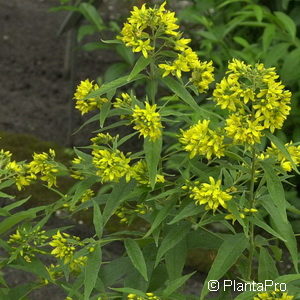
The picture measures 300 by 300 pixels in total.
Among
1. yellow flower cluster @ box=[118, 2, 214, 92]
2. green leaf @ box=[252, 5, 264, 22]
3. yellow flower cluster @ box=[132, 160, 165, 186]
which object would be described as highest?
yellow flower cluster @ box=[118, 2, 214, 92]

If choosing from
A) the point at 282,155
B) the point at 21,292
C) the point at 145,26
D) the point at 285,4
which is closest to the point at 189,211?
the point at 282,155

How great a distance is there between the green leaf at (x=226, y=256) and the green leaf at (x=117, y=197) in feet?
1.02

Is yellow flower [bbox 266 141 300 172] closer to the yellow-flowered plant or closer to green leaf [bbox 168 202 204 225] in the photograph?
the yellow-flowered plant

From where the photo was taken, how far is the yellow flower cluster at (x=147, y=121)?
227cm

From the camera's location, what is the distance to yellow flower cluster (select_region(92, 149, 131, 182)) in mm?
2344

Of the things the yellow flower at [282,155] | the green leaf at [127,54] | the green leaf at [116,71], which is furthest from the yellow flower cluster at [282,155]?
the green leaf at [116,71]

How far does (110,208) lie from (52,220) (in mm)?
2628

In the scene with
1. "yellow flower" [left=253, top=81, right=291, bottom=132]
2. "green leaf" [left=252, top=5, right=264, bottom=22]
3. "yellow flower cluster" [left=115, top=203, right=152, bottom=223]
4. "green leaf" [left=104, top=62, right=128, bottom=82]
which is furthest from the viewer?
"green leaf" [left=104, top=62, right=128, bottom=82]

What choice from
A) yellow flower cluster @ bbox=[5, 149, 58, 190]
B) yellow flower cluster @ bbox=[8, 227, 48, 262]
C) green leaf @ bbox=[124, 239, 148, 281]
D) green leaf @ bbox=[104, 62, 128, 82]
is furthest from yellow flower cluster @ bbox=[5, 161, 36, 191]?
green leaf @ bbox=[104, 62, 128, 82]

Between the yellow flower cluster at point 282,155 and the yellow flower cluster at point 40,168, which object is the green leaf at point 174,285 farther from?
the yellow flower cluster at point 40,168

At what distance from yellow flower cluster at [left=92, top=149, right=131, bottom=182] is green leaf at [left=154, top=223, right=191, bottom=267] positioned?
0.64ft

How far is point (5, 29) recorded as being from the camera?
7.70m

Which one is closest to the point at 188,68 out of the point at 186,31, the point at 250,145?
the point at 250,145

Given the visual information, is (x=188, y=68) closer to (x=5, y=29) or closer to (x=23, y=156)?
(x=23, y=156)
